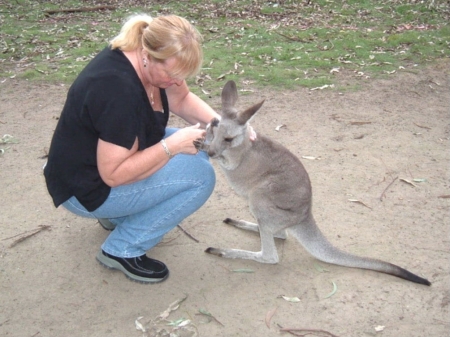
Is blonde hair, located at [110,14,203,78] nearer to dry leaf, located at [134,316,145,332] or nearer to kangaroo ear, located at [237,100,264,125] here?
kangaroo ear, located at [237,100,264,125]

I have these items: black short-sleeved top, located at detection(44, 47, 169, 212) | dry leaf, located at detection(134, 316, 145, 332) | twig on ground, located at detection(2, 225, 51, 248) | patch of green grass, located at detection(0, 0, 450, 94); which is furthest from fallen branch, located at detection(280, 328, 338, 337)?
patch of green grass, located at detection(0, 0, 450, 94)

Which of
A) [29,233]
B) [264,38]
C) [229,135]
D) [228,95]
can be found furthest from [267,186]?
[264,38]

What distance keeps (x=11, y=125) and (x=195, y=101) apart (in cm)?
232

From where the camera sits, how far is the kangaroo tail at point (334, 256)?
2.65m

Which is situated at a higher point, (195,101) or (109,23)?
(195,101)

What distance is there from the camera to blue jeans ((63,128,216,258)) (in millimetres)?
2574

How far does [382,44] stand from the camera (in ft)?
21.5

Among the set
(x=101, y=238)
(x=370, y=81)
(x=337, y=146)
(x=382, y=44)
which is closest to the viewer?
(x=101, y=238)

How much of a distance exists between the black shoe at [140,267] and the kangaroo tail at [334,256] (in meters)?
0.80

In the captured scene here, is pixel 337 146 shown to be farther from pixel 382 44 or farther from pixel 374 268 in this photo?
pixel 382 44

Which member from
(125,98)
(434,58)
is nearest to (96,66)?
(125,98)

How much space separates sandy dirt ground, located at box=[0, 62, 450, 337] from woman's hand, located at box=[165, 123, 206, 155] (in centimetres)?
76

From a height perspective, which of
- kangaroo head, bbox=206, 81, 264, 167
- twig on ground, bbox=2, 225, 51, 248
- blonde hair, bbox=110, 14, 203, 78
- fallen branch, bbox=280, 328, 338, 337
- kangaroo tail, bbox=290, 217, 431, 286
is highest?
blonde hair, bbox=110, 14, 203, 78

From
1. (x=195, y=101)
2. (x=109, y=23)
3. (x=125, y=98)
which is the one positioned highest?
(x=125, y=98)
